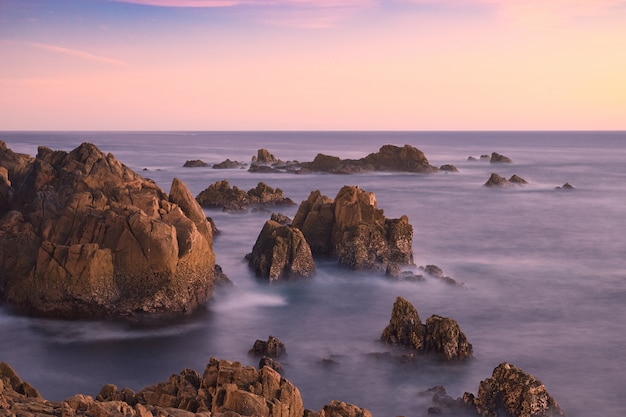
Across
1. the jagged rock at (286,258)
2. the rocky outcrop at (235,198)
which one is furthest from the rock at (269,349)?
the rocky outcrop at (235,198)

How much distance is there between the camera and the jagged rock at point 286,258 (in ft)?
122

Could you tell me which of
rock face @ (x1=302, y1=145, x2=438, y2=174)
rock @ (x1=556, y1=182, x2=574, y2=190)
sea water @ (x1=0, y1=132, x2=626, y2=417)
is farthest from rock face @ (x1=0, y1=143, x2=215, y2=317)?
rock face @ (x1=302, y1=145, x2=438, y2=174)

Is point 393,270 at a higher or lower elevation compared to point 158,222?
lower

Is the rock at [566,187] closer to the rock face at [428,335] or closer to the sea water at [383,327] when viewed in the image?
the sea water at [383,327]

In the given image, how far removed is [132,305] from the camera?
98.6 ft

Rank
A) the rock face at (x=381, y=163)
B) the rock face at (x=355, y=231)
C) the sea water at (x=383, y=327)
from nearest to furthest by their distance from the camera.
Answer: the sea water at (x=383, y=327)
the rock face at (x=355, y=231)
the rock face at (x=381, y=163)

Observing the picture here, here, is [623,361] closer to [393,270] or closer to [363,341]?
[363,341]

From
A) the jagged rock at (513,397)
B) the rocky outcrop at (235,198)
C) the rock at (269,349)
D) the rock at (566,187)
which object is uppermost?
the rock at (566,187)

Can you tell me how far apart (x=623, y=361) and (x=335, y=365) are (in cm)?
1147

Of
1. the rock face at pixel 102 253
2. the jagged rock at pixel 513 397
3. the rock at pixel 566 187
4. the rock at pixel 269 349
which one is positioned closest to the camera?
the jagged rock at pixel 513 397

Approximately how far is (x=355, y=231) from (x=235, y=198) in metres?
27.0

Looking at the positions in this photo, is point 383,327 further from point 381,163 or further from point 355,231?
point 381,163

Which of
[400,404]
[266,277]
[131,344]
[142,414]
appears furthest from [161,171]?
[142,414]

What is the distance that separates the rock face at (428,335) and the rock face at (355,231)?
11710mm
